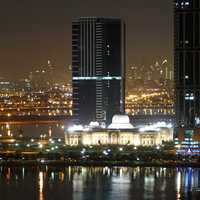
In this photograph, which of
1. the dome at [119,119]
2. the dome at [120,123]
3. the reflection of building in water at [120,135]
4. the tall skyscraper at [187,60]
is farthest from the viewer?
the tall skyscraper at [187,60]

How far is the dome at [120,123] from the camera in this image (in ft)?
244

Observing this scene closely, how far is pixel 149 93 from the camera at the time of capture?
9588 cm

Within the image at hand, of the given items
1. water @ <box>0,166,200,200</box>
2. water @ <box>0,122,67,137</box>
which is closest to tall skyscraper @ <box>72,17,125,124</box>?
water @ <box>0,122,67,137</box>

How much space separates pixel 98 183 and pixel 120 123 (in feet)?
72.1

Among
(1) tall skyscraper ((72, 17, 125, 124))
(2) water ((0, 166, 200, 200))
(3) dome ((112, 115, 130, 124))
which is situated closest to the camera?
(2) water ((0, 166, 200, 200))

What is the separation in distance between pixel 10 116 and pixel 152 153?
24.2m

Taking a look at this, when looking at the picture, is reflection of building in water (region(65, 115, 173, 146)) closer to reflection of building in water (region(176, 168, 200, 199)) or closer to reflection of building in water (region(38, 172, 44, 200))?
reflection of building in water (region(176, 168, 200, 199))

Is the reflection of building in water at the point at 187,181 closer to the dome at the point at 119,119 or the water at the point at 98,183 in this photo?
the water at the point at 98,183

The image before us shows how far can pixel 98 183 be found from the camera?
53.0 m

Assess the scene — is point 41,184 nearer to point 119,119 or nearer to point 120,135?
point 120,135

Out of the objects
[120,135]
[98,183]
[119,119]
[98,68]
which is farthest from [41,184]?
[98,68]

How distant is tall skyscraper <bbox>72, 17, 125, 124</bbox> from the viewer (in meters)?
81.8

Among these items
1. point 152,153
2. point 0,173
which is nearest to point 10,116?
point 152,153

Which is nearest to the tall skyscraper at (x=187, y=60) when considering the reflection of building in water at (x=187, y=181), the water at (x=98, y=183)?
the water at (x=98, y=183)
